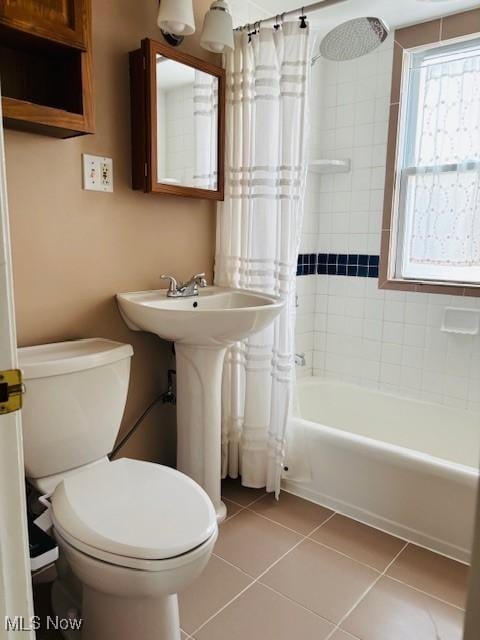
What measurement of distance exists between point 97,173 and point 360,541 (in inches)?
68.3

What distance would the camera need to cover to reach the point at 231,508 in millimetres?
2072

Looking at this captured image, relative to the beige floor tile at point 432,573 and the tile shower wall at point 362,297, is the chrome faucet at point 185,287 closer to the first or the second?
the tile shower wall at point 362,297

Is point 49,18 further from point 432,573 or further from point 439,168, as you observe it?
point 432,573

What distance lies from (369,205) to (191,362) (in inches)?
61.4

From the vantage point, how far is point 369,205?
2732 millimetres

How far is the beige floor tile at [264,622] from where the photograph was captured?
1.40 meters

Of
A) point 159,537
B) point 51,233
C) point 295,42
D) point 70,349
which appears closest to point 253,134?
point 295,42

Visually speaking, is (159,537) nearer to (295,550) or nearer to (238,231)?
(295,550)

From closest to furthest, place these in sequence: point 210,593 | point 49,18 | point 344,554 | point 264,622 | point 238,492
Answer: point 49,18 → point 264,622 → point 210,593 → point 344,554 → point 238,492

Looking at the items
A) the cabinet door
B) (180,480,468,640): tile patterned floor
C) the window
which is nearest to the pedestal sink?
(180,480,468,640): tile patterned floor

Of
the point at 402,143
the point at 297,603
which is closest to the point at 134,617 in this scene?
the point at 297,603

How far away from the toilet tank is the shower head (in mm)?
1516

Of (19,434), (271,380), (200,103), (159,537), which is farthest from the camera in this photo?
(271,380)

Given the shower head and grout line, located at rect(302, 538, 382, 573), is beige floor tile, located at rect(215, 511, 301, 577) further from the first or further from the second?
the shower head
